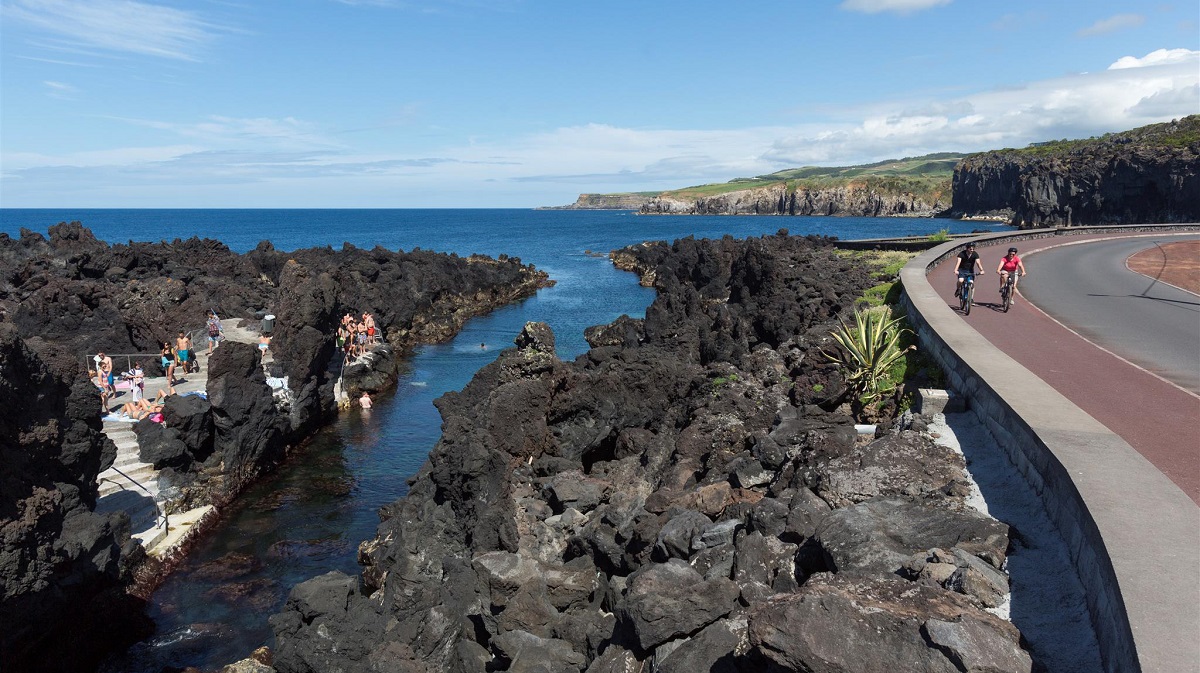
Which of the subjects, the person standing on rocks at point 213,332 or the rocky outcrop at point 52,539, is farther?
the person standing on rocks at point 213,332

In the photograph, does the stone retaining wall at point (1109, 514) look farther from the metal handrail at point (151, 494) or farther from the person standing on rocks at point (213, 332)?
the person standing on rocks at point (213, 332)

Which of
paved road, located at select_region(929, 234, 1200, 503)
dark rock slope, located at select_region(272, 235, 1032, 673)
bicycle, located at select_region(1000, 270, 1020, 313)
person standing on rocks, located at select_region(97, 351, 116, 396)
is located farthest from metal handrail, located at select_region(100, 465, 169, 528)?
bicycle, located at select_region(1000, 270, 1020, 313)

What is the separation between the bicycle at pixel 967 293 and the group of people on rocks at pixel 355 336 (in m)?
24.2

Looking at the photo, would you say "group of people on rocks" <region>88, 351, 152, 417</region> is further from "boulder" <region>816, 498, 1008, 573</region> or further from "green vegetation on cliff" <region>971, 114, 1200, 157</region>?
"green vegetation on cliff" <region>971, 114, 1200, 157</region>

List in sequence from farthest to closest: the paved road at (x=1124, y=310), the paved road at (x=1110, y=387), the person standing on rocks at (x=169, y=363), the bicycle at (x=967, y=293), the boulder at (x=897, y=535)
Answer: the person standing on rocks at (x=169, y=363)
the bicycle at (x=967, y=293)
the paved road at (x=1124, y=310)
the paved road at (x=1110, y=387)
the boulder at (x=897, y=535)

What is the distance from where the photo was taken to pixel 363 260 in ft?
184

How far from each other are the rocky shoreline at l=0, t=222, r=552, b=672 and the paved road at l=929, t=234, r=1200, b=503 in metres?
15.4

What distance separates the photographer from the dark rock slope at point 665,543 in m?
5.92

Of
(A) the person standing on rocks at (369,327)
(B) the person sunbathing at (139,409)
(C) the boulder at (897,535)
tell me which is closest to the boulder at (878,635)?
(C) the boulder at (897,535)

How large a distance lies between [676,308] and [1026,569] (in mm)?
25879

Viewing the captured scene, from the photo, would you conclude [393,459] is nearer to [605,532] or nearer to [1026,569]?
[605,532]

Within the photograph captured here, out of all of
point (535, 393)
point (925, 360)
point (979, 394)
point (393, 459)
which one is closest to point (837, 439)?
point (979, 394)

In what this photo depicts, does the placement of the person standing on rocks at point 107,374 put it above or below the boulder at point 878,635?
below

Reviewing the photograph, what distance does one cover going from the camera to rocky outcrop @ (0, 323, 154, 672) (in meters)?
11.6
